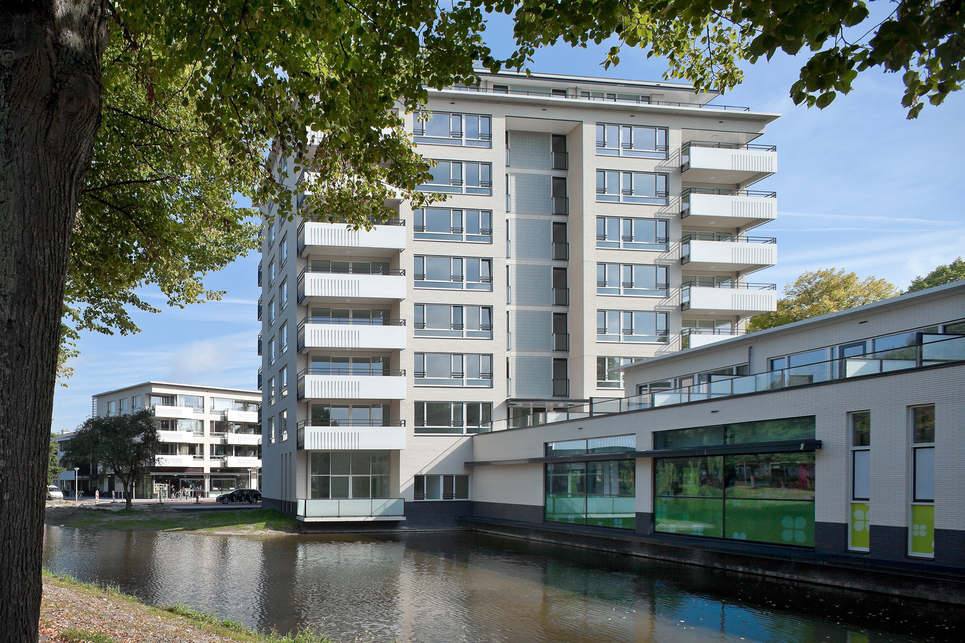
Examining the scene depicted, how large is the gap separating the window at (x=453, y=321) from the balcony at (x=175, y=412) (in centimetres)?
5942

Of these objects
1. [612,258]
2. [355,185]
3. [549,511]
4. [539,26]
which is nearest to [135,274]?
[355,185]

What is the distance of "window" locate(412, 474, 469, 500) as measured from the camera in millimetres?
39531

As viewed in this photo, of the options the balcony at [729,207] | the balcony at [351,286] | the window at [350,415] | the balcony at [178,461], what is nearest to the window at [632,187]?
the balcony at [729,207]

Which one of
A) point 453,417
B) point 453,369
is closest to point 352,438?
point 453,417

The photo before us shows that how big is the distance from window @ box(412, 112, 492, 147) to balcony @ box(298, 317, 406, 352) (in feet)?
31.4

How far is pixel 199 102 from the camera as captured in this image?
9.97 metres

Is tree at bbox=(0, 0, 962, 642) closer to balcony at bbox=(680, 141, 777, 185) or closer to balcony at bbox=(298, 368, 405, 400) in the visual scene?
balcony at bbox=(298, 368, 405, 400)

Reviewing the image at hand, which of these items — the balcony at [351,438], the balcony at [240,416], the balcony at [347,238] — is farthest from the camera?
the balcony at [240,416]

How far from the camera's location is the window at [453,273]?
1585 inches

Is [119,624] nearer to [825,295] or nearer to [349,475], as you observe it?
[349,475]

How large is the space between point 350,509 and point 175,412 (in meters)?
59.9

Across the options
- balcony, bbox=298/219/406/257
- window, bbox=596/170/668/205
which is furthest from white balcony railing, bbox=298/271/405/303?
window, bbox=596/170/668/205

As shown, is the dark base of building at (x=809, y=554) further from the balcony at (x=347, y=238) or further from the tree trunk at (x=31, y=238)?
the tree trunk at (x=31, y=238)

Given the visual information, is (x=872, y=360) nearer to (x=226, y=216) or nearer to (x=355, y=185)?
(x=355, y=185)
